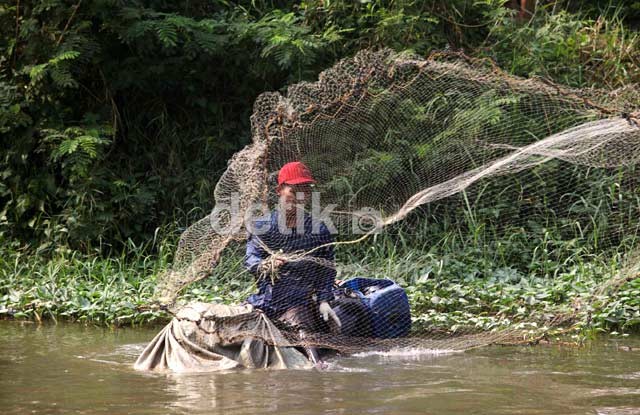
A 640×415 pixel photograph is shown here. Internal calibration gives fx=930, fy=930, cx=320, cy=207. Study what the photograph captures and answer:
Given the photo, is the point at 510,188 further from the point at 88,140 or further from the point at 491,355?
the point at 88,140

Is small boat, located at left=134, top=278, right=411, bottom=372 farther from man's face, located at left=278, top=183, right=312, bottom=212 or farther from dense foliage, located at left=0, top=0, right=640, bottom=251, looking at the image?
dense foliage, located at left=0, top=0, right=640, bottom=251

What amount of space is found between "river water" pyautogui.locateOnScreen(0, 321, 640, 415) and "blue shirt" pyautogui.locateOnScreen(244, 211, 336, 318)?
49cm

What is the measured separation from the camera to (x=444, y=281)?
8.11 metres

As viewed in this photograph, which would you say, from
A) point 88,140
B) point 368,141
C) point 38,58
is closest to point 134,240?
point 88,140

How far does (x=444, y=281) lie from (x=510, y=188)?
1.73 metres

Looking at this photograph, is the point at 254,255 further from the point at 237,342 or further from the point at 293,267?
the point at 237,342

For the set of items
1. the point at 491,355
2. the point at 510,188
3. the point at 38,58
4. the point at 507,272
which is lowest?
the point at 491,355

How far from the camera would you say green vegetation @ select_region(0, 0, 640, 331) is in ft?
26.6

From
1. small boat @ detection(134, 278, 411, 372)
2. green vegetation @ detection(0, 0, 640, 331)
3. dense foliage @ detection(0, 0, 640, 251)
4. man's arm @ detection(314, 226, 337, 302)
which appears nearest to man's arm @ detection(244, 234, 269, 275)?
small boat @ detection(134, 278, 411, 372)

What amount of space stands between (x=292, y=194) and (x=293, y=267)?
470 mm

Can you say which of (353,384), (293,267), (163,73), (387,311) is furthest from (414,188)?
(163,73)

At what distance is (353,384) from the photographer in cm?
534

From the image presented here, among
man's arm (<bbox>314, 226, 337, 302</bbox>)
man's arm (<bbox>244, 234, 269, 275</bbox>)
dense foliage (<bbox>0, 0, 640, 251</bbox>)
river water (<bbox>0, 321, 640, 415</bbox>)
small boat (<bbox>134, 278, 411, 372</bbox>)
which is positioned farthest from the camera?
dense foliage (<bbox>0, 0, 640, 251</bbox>)

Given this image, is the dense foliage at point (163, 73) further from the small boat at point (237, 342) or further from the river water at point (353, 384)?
the small boat at point (237, 342)
